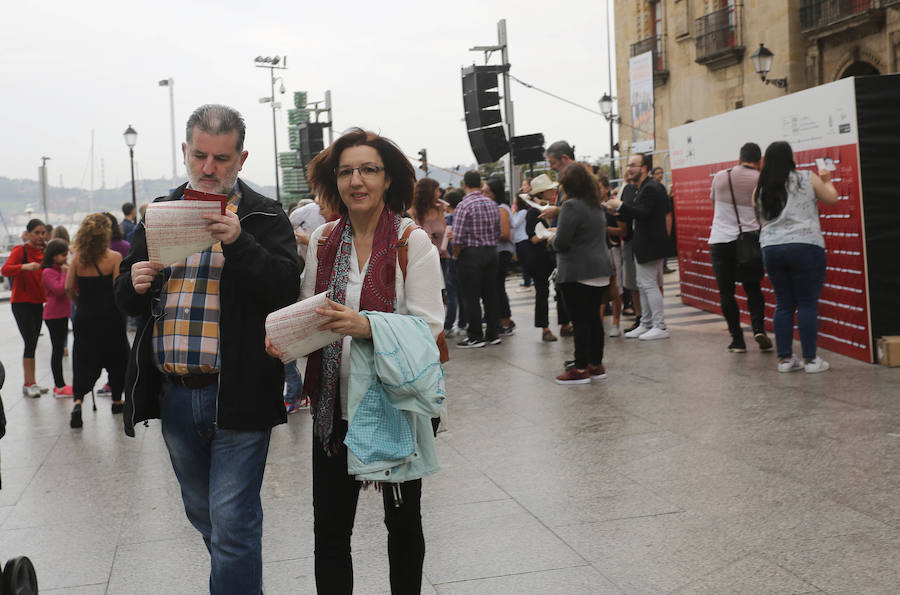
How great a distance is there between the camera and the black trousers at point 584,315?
8.73 meters

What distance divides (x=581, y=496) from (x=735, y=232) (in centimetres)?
531

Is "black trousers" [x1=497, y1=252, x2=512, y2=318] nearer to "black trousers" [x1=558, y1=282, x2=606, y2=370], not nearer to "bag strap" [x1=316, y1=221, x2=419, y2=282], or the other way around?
"black trousers" [x1=558, y1=282, x2=606, y2=370]

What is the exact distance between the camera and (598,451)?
6.39m

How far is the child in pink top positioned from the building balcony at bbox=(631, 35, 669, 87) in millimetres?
30003

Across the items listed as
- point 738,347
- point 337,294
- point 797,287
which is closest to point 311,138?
point 738,347

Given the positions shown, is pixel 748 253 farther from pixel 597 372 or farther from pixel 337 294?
pixel 337 294

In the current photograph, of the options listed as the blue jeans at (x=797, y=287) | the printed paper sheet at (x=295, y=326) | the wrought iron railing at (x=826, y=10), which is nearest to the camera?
the printed paper sheet at (x=295, y=326)

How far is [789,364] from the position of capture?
28.5 ft

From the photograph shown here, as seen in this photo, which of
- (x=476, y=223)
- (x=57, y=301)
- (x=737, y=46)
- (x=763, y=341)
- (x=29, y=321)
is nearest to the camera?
(x=763, y=341)

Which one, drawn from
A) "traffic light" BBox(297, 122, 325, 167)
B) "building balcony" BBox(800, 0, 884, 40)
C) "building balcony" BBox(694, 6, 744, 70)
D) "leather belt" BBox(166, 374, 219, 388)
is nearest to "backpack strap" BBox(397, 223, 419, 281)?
"leather belt" BBox(166, 374, 219, 388)

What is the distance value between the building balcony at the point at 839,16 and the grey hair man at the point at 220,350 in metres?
24.9

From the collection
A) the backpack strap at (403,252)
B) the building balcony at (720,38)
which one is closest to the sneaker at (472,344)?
the backpack strap at (403,252)

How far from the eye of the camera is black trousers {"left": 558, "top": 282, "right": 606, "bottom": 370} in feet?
28.6

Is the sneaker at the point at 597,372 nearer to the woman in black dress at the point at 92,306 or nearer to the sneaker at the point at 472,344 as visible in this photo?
the sneaker at the point at 472,344
